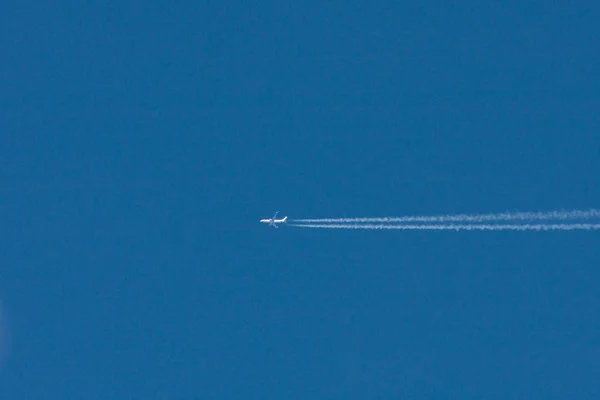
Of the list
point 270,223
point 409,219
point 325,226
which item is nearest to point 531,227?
point 409,219

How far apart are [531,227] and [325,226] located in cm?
2156

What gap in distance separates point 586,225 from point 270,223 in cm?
4526

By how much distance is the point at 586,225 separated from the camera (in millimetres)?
73938

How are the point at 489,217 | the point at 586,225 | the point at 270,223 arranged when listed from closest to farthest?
the point at 586,225
the point at 489,217
the point at 270,223

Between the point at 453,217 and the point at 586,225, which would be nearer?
the point at 586,225

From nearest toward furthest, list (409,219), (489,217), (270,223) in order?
(489,217), (409,219), (270,223)

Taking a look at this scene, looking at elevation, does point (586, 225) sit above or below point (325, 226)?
below

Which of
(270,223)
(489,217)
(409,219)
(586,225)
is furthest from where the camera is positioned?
(270,223)

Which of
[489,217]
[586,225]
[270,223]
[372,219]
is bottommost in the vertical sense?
[586,225]

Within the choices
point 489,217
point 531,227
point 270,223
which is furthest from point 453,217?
point 270,223

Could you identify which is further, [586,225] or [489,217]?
[489,217]

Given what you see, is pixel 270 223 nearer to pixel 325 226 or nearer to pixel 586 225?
pixel 325 226

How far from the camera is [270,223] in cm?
11088

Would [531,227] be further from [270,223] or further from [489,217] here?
[270,223]
